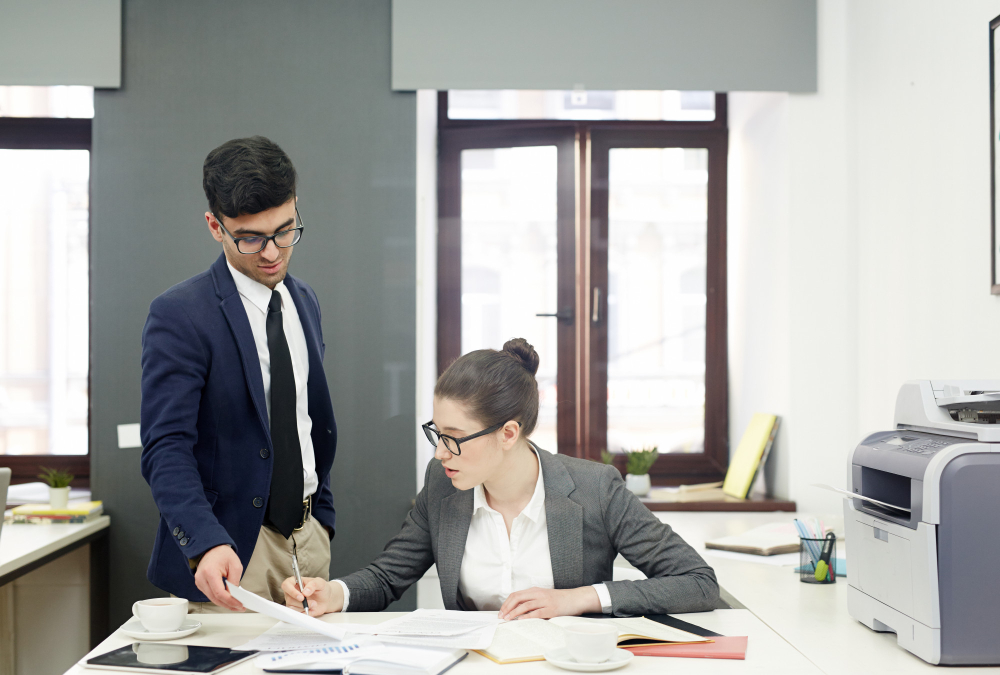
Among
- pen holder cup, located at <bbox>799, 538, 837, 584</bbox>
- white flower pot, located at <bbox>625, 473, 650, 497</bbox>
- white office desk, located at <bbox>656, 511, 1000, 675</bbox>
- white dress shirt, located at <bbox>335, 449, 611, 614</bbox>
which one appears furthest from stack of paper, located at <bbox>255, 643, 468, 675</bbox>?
white flower pot, located at <bbox>625, 473, 650, 497</bbox>

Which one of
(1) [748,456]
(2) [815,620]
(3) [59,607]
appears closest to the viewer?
(2) [815,620]

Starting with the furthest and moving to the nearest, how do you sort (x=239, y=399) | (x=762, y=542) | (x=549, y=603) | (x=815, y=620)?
1. (x=762, y=542)
2. (x=239, y=399)
3. (x=815, y=620)
4. (x=549, y=603)

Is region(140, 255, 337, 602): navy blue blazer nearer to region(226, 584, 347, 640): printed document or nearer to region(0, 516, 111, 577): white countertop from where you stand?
region(226, 584, 347, 640): printed document

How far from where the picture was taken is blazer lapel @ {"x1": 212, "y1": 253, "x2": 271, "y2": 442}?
1.72m

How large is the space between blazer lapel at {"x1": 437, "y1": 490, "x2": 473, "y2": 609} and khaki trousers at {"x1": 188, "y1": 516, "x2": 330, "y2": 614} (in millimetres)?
273

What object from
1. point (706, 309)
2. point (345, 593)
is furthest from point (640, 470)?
point (345, 593)

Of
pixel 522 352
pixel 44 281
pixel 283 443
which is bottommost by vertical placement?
pixel 283 443

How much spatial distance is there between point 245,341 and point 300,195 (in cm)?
129

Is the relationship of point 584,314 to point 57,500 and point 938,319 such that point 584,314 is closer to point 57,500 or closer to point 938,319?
point 938,319

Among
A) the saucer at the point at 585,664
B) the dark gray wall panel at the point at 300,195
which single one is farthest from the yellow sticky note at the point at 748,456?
the saucer at the point at 585,664

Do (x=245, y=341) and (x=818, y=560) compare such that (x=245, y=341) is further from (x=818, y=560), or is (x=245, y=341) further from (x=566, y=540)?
(x=818, y=560)

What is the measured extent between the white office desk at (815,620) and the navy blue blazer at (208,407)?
1081mm

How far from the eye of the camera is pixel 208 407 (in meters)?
1.71

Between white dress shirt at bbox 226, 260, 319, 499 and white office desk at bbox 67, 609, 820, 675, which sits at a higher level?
white dress shirt at bbox 226, 260, 319, 499
